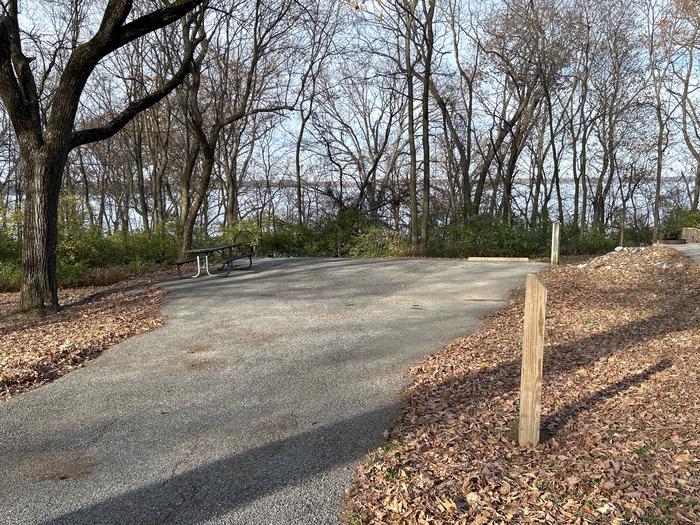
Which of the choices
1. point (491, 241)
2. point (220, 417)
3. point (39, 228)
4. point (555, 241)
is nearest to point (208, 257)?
point (39, 228)

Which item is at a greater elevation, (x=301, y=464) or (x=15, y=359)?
(x=15, y=359)

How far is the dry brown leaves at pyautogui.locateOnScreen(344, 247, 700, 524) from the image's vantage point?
256 centimetres

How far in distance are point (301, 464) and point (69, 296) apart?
292 inches

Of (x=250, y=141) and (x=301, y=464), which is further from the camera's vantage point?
(x=250, y=141)

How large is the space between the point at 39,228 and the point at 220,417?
197 inches

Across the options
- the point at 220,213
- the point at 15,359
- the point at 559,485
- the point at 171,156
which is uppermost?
the point at 171,156

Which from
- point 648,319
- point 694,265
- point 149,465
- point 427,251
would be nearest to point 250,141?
point 427,251

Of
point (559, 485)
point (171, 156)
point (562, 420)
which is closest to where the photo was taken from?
point (559, 485)

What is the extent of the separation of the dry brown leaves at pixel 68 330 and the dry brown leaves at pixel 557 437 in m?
3.40

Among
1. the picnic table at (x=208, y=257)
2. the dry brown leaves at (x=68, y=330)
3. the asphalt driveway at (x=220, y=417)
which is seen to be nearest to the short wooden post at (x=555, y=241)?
the asphalt driveway at (x=220, y=417)

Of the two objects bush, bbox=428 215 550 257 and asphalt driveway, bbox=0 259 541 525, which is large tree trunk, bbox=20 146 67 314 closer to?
asphalt driveway, bbox=0 259 541 525

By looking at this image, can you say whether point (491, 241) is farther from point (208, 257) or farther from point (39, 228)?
point (39, 228)

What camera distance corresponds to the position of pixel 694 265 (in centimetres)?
933

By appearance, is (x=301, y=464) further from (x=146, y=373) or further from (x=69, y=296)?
(x=69, y=296)
